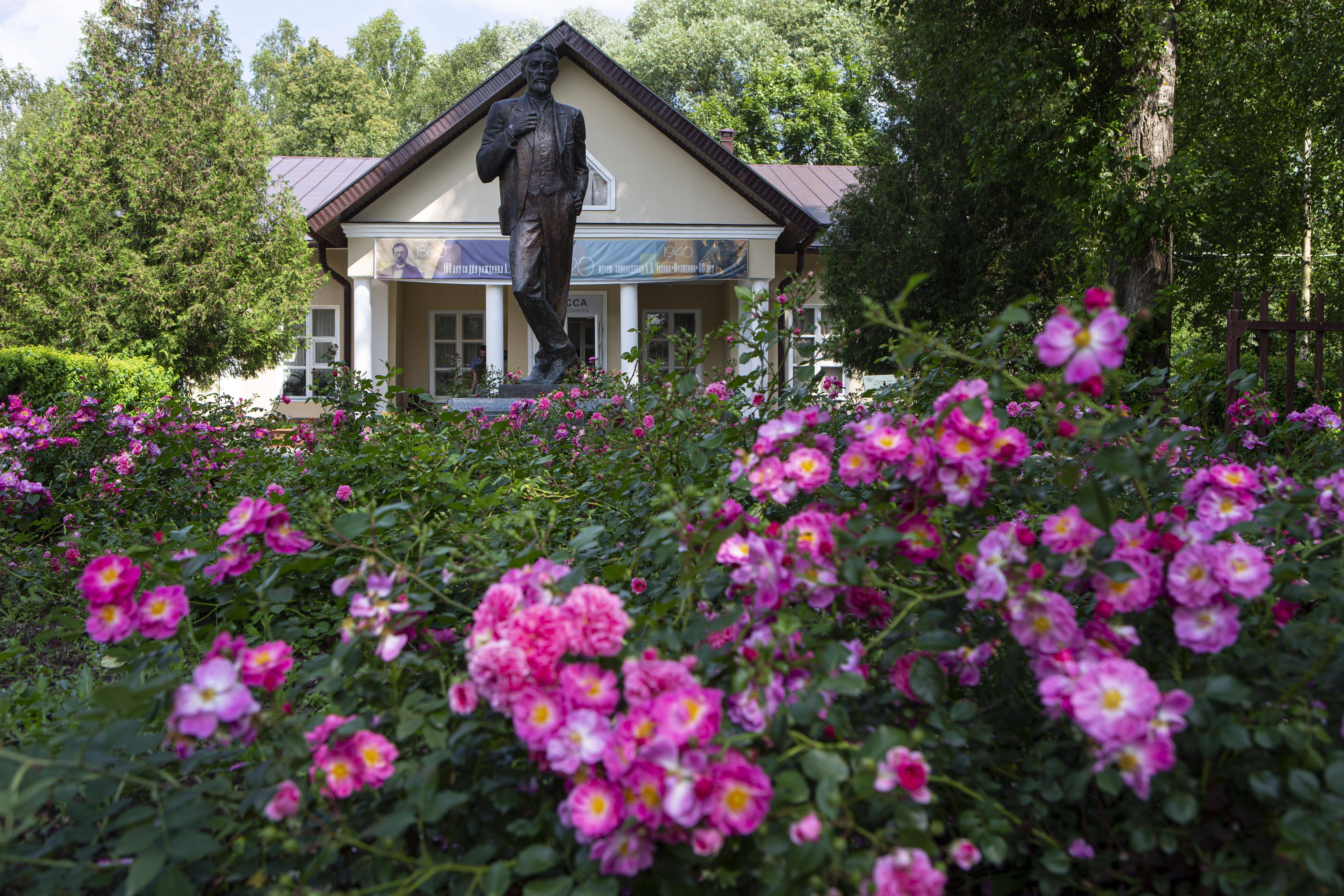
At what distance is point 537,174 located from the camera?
5863mm

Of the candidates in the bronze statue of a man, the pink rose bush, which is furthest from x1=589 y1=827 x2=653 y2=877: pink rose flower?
the bronze statue of a man

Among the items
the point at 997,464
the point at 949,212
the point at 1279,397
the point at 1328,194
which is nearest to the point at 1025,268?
the point at 949,212

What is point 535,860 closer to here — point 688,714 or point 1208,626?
point 688,714

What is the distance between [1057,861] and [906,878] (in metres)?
0.27

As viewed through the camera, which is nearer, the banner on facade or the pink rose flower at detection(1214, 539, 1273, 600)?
the pink rose flower at detection(1214, 539, 1273, 600)

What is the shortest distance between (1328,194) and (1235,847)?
56.4 feet

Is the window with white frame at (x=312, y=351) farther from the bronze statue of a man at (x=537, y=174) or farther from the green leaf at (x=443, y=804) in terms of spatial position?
the green leaf at (x=443, y=804)

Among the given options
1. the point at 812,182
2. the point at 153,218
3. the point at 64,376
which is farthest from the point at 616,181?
the point at 64,376

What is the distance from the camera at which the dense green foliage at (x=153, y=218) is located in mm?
10898

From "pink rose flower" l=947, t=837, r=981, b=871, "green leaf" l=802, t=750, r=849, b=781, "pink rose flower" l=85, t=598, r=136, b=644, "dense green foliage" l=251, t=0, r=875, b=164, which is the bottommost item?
"pink rose flower" l=947, t=837, r=981, b=871

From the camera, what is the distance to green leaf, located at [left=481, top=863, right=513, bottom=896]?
89 centimetres

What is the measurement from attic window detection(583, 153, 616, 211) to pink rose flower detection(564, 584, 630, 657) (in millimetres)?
12935

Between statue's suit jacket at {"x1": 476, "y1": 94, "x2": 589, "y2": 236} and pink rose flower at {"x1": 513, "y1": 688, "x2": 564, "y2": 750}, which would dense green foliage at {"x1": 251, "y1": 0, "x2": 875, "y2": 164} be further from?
pink rose flower at {"x1": 513, "y1": 688, "x2": 564, "y2": 750}

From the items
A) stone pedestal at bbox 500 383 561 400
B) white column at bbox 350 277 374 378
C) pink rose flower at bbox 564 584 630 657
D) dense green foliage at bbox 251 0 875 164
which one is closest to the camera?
pink rose flower at bbox 564 584 630 657
